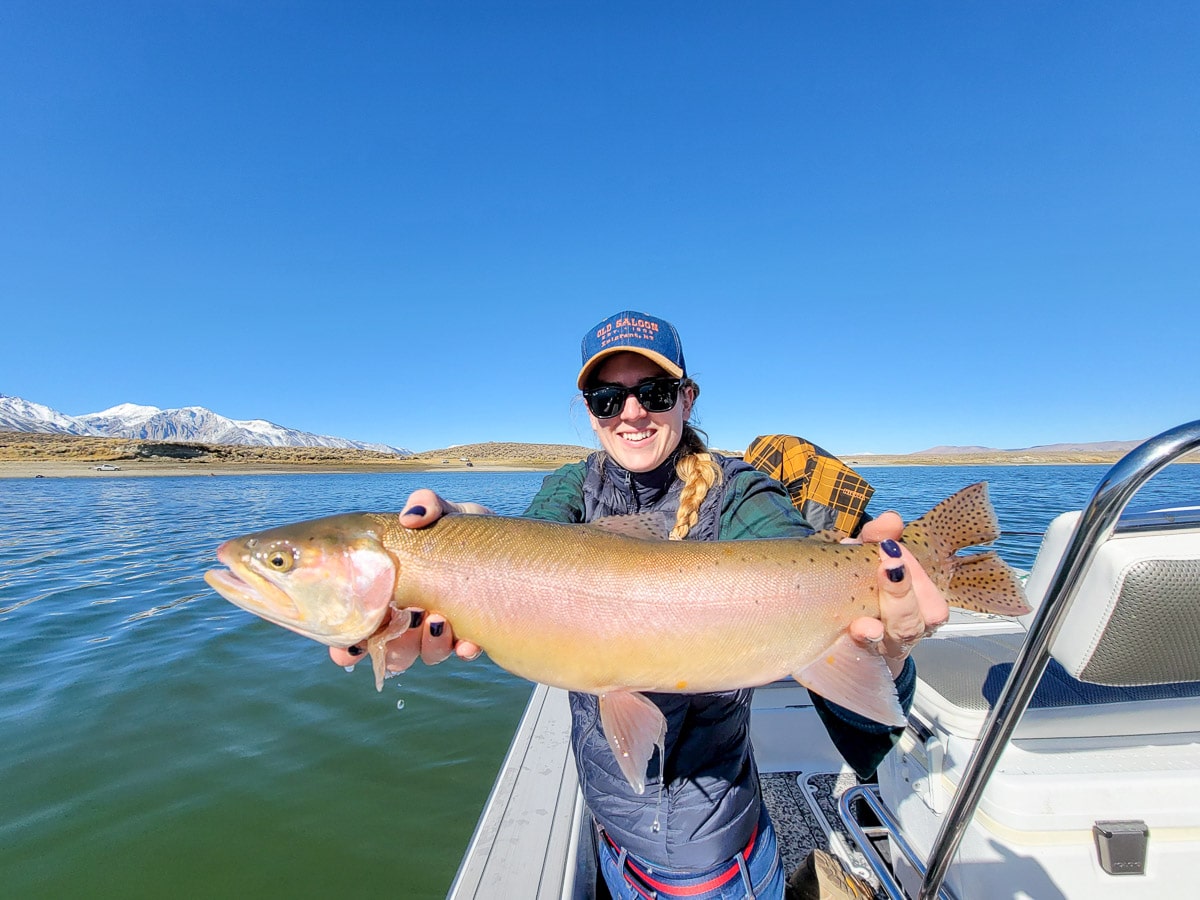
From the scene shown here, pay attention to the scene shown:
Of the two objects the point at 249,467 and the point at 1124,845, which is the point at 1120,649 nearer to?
the point at 1124,845

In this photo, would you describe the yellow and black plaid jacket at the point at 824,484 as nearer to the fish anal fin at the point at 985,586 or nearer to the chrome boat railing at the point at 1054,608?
the fish anal fin at the point at 985,586

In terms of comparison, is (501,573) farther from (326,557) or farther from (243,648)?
(243,648)

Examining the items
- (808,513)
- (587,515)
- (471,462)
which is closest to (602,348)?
(587,515)

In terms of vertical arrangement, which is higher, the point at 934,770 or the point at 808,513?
the point at 808,513

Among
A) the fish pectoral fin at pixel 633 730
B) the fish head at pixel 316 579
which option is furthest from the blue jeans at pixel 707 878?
the fish head at pixel 316 579

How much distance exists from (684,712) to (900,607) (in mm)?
972

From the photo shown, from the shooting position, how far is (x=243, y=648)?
8.00 metres

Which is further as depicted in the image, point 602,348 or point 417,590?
point 602,348

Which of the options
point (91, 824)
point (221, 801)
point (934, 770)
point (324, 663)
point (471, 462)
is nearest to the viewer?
point (934, 770)

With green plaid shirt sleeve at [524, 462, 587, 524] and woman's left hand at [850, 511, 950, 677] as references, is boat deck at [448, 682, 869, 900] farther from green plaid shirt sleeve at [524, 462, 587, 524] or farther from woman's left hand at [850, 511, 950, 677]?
woman's left hand at [850, 511, 950, 677]

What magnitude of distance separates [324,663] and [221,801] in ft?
9.51

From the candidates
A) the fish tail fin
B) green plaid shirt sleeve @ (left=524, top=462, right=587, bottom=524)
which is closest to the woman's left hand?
the fish tail fin

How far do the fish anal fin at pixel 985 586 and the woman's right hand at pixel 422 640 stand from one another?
6.54 ft

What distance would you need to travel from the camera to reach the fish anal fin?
2119 mm
